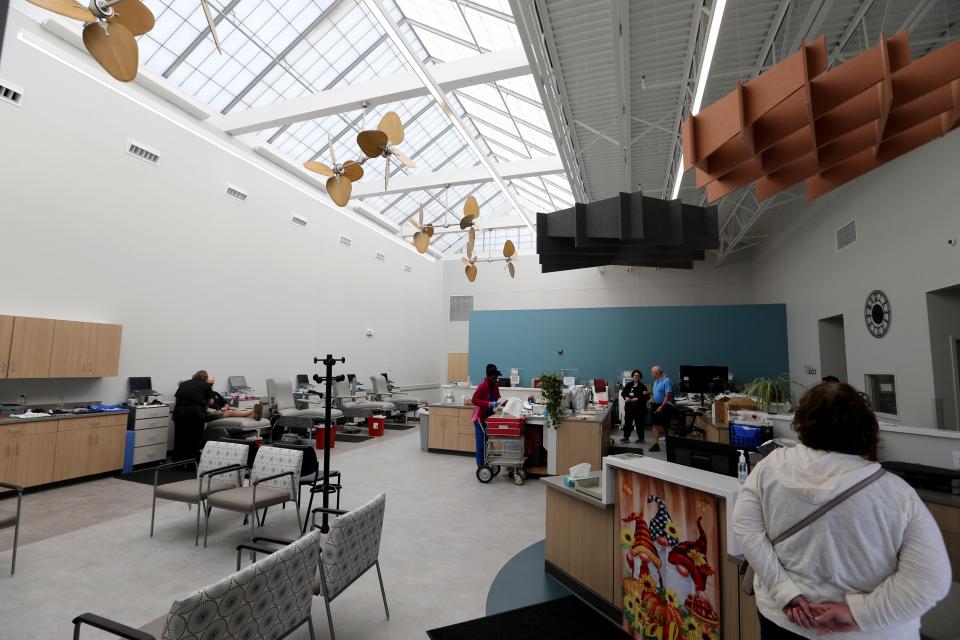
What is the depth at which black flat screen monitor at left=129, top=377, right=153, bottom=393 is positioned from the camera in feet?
23.7

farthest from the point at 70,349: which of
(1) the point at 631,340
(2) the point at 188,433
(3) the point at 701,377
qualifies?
(1) the point at 631,340

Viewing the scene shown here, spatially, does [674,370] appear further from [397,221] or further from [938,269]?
[397,221]

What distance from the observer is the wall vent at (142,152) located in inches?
287

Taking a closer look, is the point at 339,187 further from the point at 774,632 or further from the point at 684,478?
the point at 774,632

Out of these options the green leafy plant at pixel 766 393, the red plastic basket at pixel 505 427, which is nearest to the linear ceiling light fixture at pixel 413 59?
the red plastic basket at pixel 505 427

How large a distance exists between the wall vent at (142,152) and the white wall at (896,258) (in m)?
10.8

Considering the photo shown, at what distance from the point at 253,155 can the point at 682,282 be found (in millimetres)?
12993

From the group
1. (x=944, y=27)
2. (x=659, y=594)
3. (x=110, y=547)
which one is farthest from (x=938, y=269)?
(x=110, y=547)

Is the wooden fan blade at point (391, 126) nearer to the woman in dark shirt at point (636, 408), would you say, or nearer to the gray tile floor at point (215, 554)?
the gray tile floor at point (215, 554)

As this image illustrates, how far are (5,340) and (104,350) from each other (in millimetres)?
1197

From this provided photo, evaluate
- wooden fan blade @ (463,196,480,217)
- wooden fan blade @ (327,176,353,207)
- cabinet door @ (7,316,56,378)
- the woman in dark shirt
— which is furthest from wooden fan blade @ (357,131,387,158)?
the woman in dark shirt

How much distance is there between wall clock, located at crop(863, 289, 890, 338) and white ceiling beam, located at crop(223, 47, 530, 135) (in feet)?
20.3

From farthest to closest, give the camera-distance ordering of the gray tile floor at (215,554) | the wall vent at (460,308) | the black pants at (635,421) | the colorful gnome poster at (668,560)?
the wall vent at (460,308) < the black pants at (635,421) < the gray tile floor at (215,554) < the colorful gnome poster at (668,560)

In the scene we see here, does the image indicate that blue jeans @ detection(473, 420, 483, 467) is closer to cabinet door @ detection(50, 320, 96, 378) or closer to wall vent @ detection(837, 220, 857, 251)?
cabinet door @ detection(50, 320, 96, 378)
